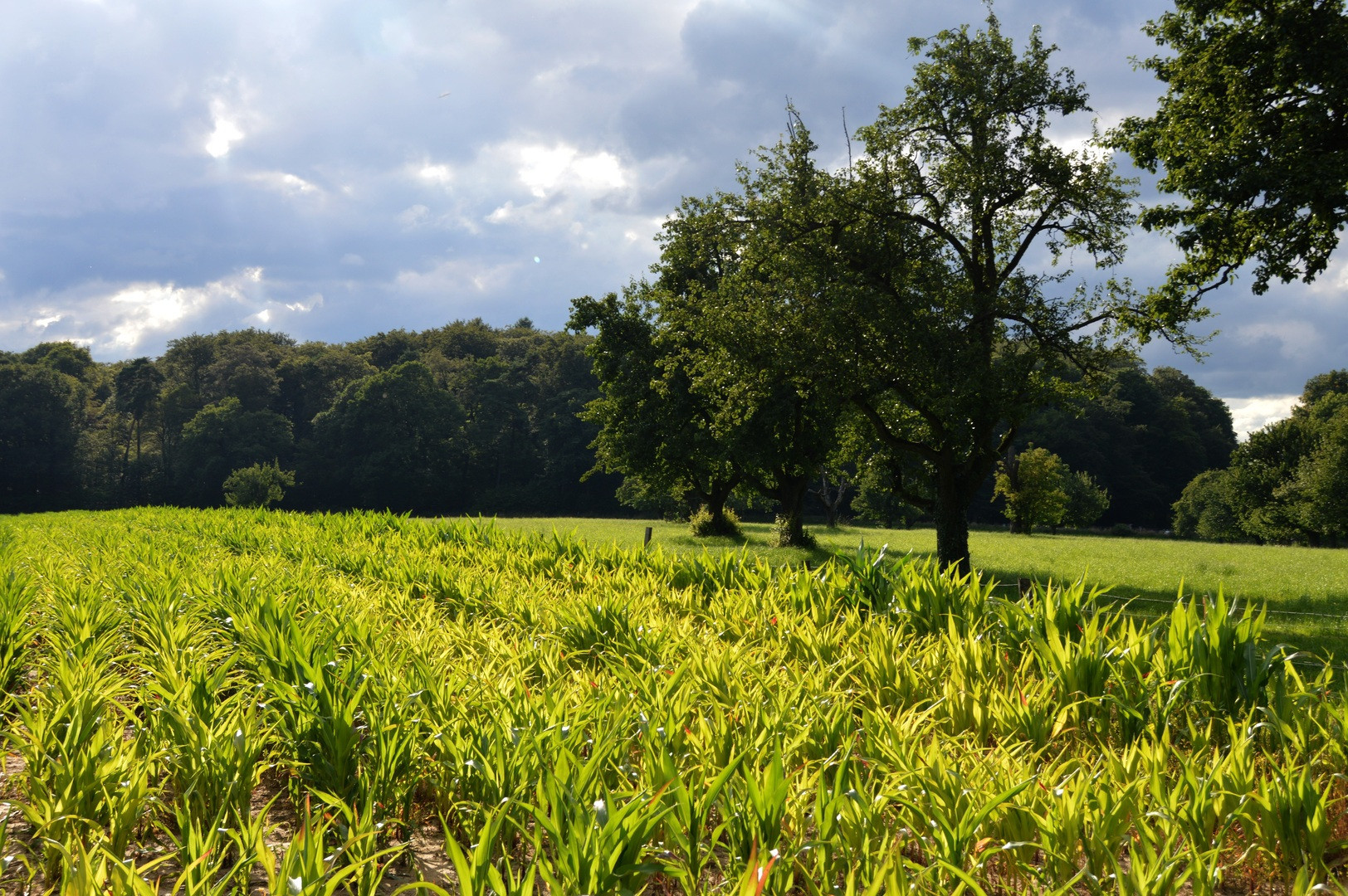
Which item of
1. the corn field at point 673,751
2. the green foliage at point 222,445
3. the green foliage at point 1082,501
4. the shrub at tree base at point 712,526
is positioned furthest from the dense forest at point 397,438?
the corn field at point 673,751

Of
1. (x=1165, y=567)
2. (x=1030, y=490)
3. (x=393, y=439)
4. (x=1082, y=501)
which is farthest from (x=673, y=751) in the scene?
(x=393, y=439)

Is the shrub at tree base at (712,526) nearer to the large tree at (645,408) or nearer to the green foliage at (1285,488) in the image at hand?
the large tree at (645,408)

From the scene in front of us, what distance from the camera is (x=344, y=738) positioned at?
132 inches

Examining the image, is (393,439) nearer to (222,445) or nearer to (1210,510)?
(222,445)

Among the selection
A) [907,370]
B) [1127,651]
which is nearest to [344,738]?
[1127,651]

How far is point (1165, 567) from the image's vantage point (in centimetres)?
1945

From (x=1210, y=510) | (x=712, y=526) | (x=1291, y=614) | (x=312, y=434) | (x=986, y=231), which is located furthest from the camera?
(x=312, y=434)

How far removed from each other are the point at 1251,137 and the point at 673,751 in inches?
583

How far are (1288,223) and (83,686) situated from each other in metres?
16.4

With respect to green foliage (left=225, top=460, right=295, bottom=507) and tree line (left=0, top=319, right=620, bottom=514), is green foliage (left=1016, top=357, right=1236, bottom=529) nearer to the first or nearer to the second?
tree line (left=0, top=319, right=620, bottom=514)

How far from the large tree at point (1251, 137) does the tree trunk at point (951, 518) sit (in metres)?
5.12

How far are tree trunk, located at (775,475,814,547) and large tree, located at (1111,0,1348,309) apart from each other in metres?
11.9

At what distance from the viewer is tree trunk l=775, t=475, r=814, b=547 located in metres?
23.4

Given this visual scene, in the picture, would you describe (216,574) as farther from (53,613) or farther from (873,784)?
(873,784)
